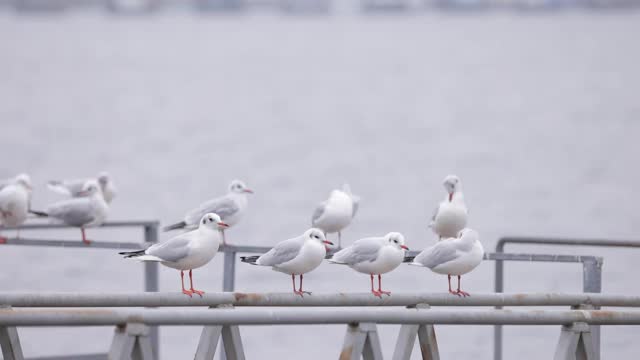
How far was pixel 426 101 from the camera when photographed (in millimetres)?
95500

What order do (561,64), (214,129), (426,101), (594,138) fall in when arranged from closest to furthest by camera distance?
(594,138), (214,129), (426,101), (561,64)

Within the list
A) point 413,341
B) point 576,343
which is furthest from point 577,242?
point 413,341

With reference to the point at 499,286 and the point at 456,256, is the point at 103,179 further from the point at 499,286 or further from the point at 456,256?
the point at 456,256

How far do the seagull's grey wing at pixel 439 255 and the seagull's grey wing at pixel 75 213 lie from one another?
16.6ft

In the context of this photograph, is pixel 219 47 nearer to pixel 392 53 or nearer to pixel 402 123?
pixel 392 53

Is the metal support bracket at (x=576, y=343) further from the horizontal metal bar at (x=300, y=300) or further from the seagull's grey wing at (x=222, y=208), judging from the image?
the seagull's grey wing at (x=222, y=208)

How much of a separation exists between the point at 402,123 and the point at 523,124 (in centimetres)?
709

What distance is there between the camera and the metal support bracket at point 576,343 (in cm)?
714

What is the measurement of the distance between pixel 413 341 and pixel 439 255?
5.37 ft

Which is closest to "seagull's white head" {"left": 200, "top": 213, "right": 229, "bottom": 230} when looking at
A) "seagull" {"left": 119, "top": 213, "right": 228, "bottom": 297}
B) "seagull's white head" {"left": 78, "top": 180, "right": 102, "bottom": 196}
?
"seagull" {"left": 119, "top": 213, "right": 228, "bottom": 297}

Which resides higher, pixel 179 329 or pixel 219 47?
pixel 219 47

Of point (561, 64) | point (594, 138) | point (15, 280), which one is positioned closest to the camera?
point (15, 280)

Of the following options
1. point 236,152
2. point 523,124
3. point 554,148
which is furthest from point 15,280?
point 523,124

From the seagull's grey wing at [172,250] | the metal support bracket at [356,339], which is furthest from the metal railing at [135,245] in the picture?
the metal support bracket at [356,339]
